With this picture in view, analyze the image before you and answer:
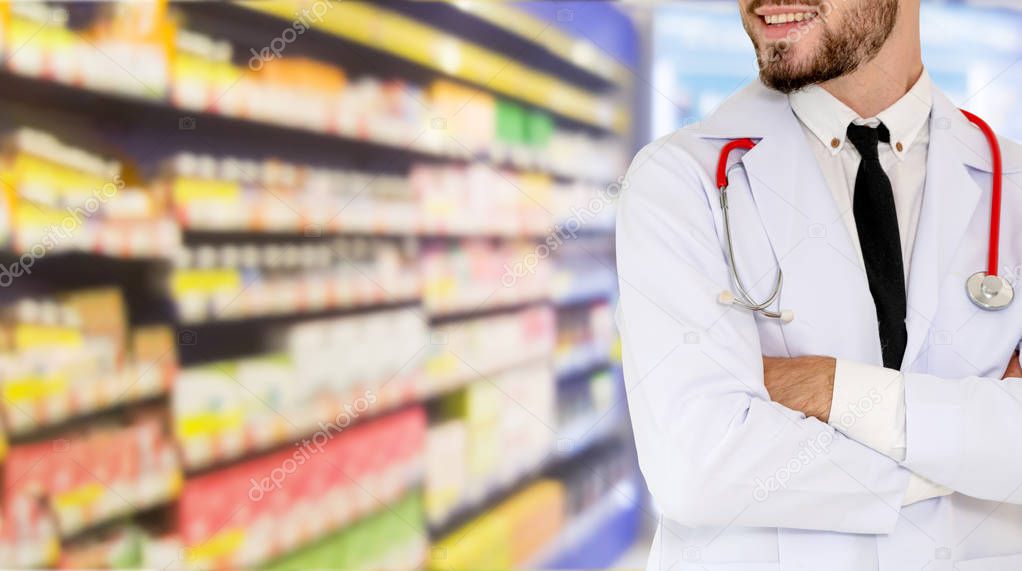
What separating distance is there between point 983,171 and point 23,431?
2.68 meters

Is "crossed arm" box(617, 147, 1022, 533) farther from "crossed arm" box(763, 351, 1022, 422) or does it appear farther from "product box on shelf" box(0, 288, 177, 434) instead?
"product box on shelf" box(0, 288, 177, 434)

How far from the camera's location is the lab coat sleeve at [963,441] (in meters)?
1.21

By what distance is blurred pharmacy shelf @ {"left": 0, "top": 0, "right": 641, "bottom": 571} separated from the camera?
9.02ft

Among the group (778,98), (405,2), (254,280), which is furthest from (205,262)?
(778,98)

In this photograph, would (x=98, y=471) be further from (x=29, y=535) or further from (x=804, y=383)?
(x=804, y=383)

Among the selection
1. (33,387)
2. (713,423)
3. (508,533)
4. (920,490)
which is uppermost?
(713,423)

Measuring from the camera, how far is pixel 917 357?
4.39 feet

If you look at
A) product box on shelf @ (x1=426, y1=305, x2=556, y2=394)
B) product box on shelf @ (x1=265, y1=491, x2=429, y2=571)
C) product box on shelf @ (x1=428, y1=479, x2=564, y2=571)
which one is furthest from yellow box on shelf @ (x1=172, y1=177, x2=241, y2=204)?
product box on shelf @ (x1=428, y1=479, x2=564, y2=571)

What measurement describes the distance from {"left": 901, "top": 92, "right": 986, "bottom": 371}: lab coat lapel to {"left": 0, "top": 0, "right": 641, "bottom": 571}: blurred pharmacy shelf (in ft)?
6.66

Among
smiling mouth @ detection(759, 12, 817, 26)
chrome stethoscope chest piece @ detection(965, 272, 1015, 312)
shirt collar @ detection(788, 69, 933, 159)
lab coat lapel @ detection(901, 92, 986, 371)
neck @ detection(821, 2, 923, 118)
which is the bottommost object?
chrome stethoscope chest piece @ detection(965, 272, 1015, 312)

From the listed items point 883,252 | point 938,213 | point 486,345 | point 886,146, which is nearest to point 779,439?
point 883,252

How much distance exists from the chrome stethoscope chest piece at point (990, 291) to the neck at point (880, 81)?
1.10ft

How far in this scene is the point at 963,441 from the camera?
121 centimetres

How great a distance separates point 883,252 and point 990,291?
166 mm
